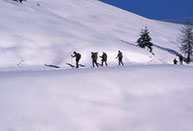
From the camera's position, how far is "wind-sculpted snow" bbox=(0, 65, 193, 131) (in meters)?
5.27

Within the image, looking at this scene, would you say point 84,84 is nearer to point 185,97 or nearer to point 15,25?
point 185,97

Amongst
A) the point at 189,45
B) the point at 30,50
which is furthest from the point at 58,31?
the point at 189,45

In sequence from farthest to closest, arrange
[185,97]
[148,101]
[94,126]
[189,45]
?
[189,45], [185,97], [148,101], [94,126]

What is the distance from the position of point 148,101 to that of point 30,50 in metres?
14.7

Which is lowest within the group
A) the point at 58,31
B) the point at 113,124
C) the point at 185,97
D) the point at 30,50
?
the point at 113,124

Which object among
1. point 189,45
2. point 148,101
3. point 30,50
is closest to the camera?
point 148,101

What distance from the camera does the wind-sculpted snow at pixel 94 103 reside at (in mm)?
5266

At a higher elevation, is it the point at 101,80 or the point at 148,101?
the point at 101,80

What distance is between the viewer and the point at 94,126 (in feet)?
17.9

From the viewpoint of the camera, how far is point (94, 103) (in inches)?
239

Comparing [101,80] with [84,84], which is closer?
[84,84]

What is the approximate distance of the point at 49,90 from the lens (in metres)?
6.13

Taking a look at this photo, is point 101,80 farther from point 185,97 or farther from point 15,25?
point 15,25

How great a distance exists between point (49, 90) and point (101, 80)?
1825mm
